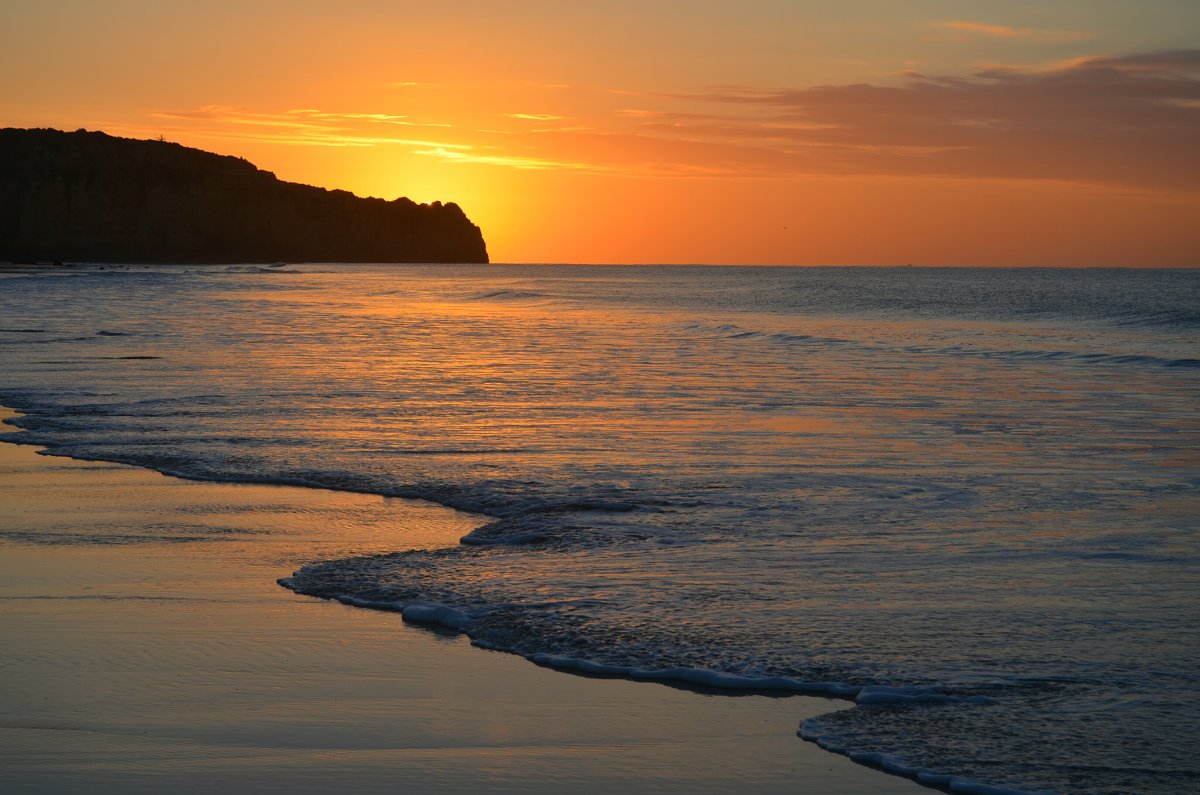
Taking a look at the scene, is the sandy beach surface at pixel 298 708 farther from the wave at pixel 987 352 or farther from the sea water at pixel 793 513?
the wave at pixel 987 352

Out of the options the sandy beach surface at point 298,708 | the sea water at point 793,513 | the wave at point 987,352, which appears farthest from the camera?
the wave at point 987,352

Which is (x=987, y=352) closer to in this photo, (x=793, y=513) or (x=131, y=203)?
(x=793, y=513)

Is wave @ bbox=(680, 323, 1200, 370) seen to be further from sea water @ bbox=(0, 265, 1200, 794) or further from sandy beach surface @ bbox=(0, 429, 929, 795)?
sandy beach surface @ bbox=(0, 429, 929, 795)

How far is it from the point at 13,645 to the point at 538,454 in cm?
591

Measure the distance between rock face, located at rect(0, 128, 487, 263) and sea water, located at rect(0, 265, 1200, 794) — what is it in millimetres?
136442

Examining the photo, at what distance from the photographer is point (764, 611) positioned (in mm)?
5879

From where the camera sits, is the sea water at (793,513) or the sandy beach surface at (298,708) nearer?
the sandy beach surface at (298,708)

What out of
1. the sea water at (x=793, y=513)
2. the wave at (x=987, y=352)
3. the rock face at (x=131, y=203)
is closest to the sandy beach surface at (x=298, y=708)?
the sea water at (x=793, y=513)

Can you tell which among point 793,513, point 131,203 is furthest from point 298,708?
point 131,203

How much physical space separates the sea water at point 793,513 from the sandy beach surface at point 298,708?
0.25m

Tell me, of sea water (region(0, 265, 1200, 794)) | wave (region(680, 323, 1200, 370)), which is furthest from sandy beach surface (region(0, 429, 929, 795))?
wave (region(680, 323, 1200, 370))

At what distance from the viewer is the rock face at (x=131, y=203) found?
145000mm

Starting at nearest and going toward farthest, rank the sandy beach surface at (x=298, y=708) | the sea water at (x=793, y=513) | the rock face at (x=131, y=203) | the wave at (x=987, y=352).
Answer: the sandy beach surface at (x=298, y=708) < the sea water at (x=793, y=513) < the wave at (x=987, y=352) < the rock face at (x=131, y=203)

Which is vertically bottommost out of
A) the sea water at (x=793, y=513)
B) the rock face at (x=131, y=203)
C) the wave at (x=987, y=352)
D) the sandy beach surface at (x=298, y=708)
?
the sandy beach surface at (x=298, y=708)
